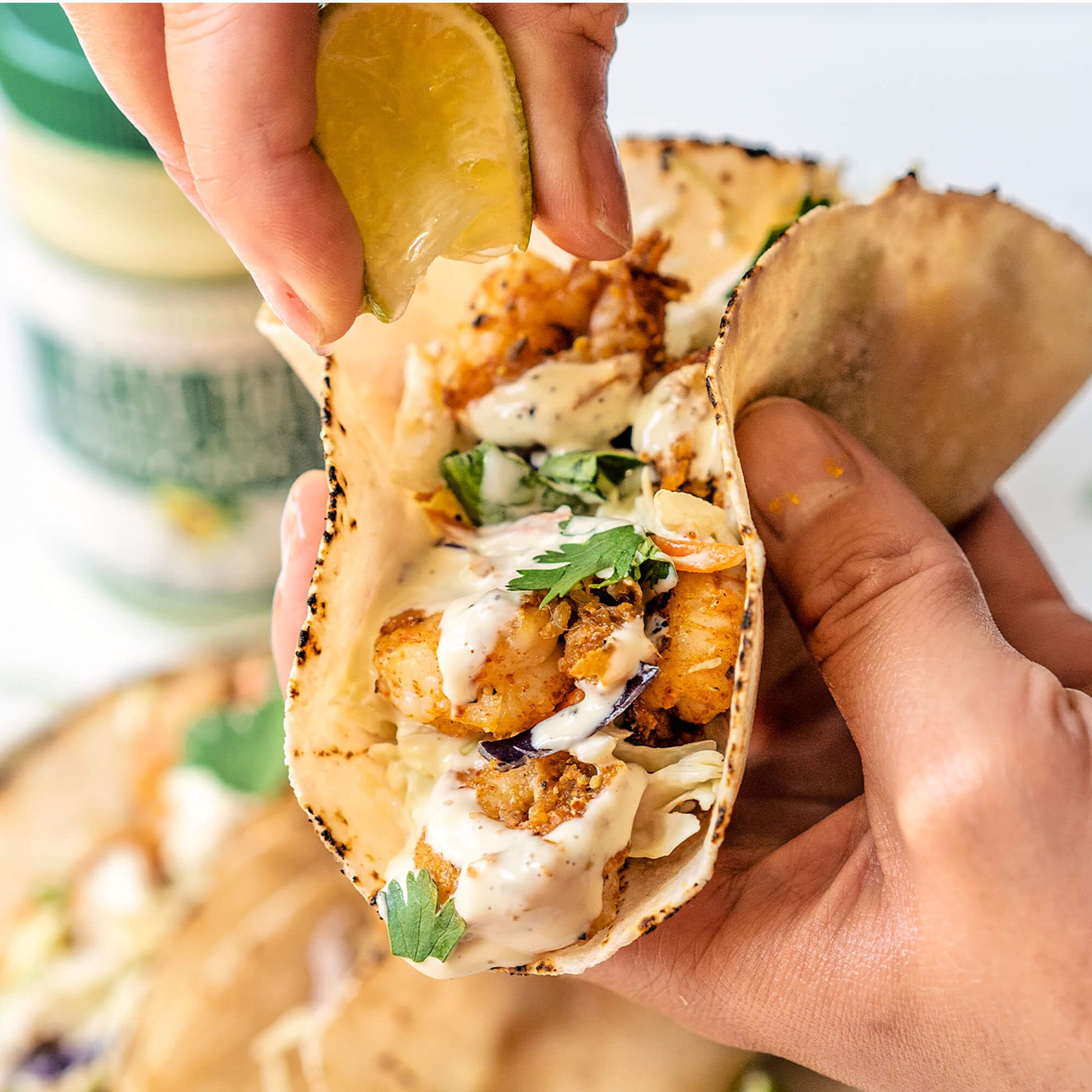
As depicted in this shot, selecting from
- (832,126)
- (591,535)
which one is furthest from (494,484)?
(832,126)

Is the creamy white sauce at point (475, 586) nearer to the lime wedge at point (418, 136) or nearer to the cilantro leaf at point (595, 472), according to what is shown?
the cilantro leaf at point (595, 472)

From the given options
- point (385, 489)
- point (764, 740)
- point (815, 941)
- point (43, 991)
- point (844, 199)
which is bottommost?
point (43, 991)

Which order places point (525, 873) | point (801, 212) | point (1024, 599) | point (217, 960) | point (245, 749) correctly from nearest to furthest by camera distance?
1. point (525, 873)
2. point (1024, 599)
3. point (801, 212)
4. point (217, 960)
5. point (245, 749)

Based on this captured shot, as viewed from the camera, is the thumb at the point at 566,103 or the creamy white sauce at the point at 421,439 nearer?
the thumb at the point at 566,103

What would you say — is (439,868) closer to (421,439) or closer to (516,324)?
(421,439)

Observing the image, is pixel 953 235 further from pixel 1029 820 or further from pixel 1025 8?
pixel 1025 8

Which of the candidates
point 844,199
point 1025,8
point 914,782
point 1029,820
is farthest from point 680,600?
point 1025,8

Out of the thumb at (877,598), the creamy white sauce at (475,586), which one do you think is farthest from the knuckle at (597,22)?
the creamy white sauce at (475,586)
